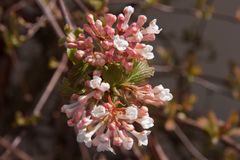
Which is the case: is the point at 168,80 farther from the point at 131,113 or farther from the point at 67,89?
the point at 131,113

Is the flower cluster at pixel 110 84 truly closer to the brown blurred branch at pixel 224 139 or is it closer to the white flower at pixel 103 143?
the white flower at pixel 103 143

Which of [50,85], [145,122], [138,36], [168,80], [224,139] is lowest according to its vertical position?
[168,80]

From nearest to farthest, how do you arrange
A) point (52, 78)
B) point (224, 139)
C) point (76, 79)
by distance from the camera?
point (76, 79) < point (52, 78) < point (224, 139)

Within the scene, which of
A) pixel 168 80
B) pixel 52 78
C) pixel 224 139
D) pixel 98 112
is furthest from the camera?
pixel 168 80

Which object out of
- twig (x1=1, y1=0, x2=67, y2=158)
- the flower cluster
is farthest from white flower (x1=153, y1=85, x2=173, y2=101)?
twig (x1=1, y1=0, x2=67, y2=158)

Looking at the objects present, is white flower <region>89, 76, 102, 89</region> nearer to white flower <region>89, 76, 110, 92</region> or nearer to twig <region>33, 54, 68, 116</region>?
white flower <region>89, 76, 110, 92</region>

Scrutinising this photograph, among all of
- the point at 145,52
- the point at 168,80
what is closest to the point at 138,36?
the point at 145,52

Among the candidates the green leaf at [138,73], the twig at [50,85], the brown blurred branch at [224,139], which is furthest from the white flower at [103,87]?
the brown blurred branch at [224,139]

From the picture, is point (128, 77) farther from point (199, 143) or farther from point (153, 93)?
point (199, 143)
